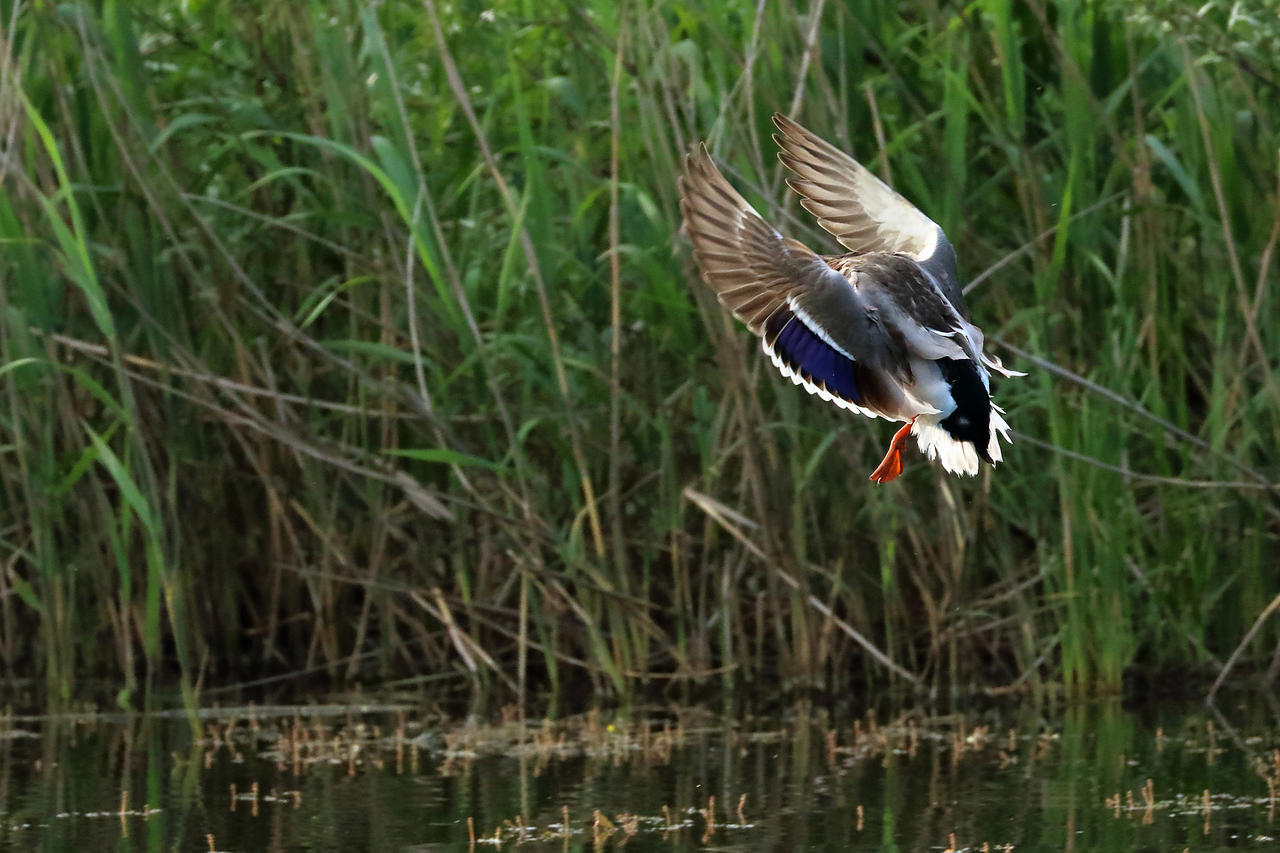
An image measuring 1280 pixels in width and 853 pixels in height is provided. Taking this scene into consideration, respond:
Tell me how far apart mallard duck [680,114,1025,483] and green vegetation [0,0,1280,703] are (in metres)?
1.58

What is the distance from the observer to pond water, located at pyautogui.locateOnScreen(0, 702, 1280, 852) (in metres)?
4.76

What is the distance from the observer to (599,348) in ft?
21.3

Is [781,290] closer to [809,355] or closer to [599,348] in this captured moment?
[809,355]

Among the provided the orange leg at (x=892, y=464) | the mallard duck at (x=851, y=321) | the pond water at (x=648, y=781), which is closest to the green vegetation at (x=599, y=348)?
the pond water at (x=648, y=781)

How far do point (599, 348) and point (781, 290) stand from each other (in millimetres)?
2246

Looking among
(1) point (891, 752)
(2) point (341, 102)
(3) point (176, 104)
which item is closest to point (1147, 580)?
(1) point (891, 752)

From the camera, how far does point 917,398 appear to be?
4320 millimetres

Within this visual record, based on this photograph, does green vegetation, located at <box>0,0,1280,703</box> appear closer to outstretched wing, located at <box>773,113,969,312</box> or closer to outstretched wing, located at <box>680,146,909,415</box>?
outstretched wing, located at <box>773,113,969,312</box>

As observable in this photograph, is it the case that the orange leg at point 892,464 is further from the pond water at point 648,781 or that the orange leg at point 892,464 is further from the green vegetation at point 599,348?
the green vegetation at point 599,348

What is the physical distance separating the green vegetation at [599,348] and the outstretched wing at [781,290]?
5.23 feet

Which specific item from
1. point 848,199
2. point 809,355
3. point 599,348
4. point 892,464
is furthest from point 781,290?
point 599,348

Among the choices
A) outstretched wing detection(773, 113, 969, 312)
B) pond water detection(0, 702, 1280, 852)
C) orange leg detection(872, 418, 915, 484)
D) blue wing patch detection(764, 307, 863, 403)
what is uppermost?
outstretched wing detection(773, 113, 969, 312)

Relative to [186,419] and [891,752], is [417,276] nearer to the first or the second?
[186,419]

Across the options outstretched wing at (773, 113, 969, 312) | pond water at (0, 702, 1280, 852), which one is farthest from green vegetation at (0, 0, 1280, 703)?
outstretched wing at (773, 113, 969, 312)
